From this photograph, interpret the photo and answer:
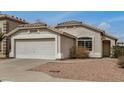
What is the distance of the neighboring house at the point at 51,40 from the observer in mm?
25312

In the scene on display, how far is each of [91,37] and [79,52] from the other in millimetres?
3114

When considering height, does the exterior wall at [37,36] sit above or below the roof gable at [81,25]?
below

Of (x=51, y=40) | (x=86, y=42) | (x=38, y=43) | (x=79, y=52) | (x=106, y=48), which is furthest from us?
(x=106, y=48)

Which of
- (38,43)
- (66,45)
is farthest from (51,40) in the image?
(66,45)

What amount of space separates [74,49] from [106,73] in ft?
43.2

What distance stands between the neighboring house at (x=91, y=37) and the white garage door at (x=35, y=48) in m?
6.35

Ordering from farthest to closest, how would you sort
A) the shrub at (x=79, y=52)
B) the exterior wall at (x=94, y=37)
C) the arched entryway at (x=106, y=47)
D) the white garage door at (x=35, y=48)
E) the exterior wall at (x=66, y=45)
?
the arched entryway at (x=106, y=47), the exterior wall at (x=94, y=37), the shrub at (x=79, y=52), the exterior wall at (x=66, y=45), the white garage door at (x=35, y=48)

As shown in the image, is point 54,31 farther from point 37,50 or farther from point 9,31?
point 9,31


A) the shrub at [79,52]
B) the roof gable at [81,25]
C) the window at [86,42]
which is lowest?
the shrub at [79,52]

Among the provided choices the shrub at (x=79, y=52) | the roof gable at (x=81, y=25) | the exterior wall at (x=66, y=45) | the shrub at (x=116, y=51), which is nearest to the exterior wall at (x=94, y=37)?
the roof gable at (x=81, y=25)

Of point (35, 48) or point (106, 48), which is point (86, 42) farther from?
point (35, 48)

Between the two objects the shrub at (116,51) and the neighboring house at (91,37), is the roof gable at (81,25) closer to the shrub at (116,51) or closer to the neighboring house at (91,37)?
the neighboring house at (91,37)

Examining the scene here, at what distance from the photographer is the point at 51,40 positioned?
25.4 meters
